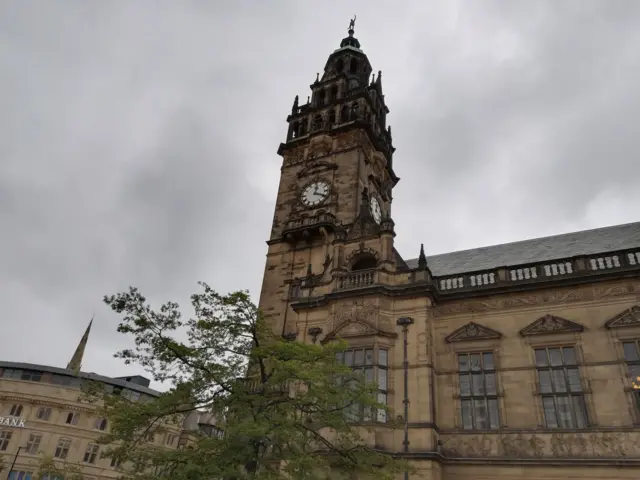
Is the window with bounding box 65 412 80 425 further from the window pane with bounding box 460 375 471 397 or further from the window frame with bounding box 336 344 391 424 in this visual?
the window pane with bounding box 460 375 471 397

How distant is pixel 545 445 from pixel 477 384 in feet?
10.3

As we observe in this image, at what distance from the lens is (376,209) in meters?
33.2

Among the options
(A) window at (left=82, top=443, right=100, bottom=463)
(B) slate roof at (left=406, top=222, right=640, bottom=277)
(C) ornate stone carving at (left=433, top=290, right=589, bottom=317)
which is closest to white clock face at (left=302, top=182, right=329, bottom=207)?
(B) slate roof at (left=406, top=222, right=640, bottom=277)

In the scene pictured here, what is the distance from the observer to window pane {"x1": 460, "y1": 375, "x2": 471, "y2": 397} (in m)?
18.9

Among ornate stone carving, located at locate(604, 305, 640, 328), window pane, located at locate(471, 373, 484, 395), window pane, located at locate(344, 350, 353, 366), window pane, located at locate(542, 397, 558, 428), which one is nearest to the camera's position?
window pane, located at locate(542, 397, 558, 428)

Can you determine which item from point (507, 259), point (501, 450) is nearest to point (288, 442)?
point (501, 450)

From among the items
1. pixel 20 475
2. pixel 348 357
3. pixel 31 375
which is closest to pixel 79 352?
pixel 31 375

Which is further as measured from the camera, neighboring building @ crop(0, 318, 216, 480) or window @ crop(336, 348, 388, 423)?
neighboring building @ crop(0, 318, 216, 480)

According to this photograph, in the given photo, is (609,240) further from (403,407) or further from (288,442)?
(288,442)

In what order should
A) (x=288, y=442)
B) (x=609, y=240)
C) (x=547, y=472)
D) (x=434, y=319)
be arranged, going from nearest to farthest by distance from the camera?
1. (x=288, y=442)
2. (x=547, y=472)
3. (x=434, y=319)
4. (x=609, y=240)

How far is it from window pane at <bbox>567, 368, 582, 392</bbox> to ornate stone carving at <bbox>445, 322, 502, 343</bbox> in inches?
110

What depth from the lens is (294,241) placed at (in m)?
29.8

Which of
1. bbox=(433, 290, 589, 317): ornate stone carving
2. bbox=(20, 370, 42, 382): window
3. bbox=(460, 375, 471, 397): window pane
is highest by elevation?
bbox=(20, 370, 42, 382): window

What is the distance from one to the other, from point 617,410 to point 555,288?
16.3 ft
